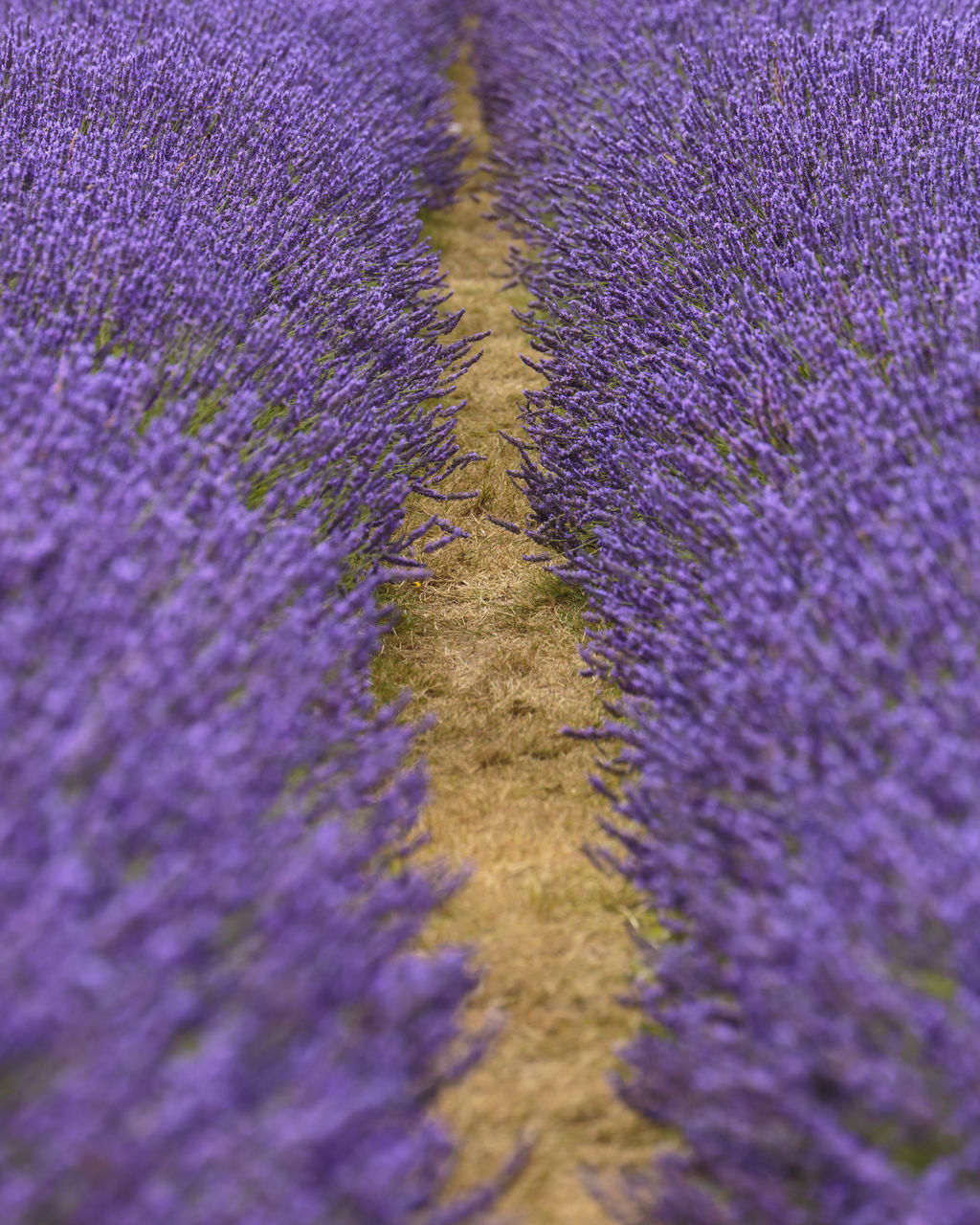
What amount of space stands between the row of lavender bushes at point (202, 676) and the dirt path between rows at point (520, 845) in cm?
13

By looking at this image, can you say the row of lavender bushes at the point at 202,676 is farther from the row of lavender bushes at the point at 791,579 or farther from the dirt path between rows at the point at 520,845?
the row of lavender bushes at the point at 791,579

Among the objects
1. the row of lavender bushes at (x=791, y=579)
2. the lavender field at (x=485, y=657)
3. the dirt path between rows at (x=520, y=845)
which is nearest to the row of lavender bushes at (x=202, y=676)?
the lavender field at (x=485, y=657)

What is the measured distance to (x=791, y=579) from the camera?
6.81 ft

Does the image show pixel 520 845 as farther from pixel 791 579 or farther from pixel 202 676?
pixel 202 676

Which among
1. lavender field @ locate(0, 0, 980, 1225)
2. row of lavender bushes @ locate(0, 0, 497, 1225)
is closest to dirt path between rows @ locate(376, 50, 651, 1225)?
lavender field @ locate(0, 0, 980, 1225)

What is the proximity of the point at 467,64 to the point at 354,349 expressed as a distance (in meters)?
6.33

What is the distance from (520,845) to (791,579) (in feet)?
2.69

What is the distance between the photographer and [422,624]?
320 cm

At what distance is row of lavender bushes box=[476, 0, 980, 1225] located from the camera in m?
1.44

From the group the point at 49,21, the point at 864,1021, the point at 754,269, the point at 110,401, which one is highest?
the point at 49,21

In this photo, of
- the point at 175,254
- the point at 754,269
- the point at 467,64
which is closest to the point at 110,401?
the point at 175,254

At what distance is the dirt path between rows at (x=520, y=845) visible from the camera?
183 cm

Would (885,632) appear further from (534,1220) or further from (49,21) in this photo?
(49,21)

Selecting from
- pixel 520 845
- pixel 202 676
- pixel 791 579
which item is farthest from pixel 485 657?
pixel 202 676
